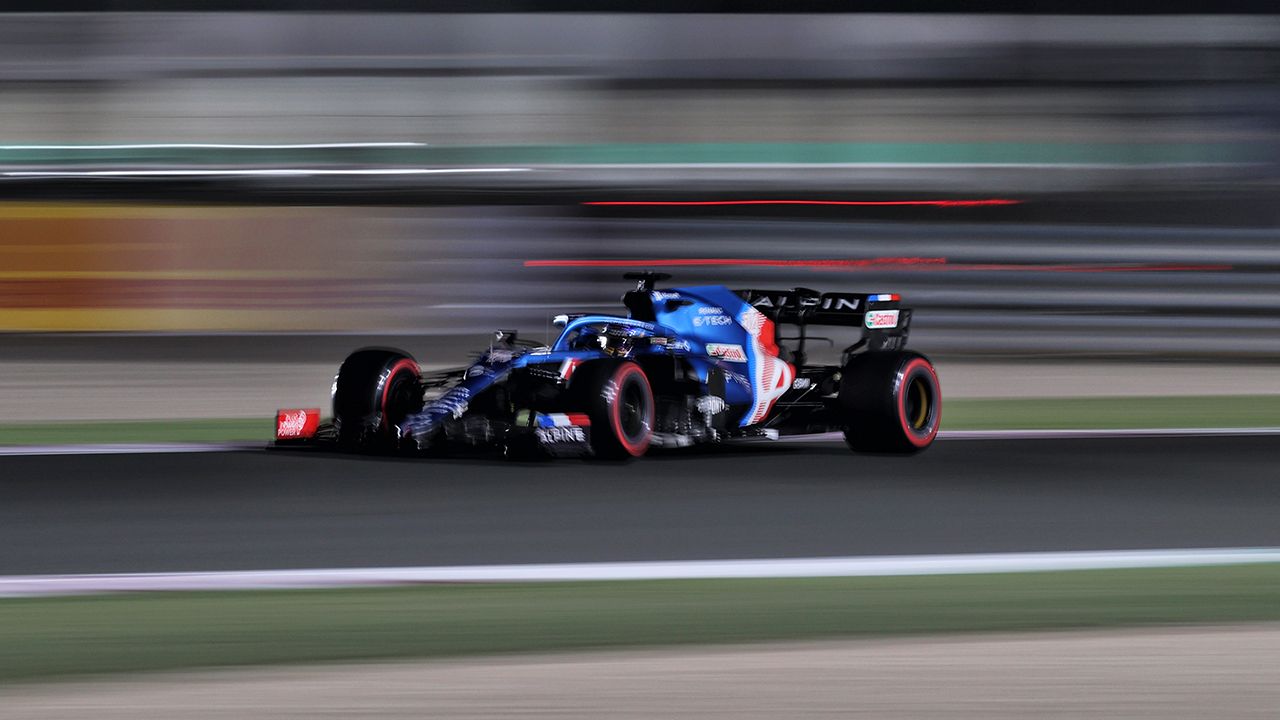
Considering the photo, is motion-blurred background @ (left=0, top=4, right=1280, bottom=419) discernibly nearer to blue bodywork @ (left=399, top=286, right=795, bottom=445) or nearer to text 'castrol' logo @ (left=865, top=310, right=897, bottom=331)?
text 'castrol' logo @ (left=865, top=310, right=897, bottom=331)

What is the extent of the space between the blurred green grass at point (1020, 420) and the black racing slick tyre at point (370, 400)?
160cm

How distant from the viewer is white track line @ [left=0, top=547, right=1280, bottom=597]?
6.25 meters

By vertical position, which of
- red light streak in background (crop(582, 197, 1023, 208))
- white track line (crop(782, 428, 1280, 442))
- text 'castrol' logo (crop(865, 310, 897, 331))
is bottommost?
white track line (crop(782, 428, 1280, 442))

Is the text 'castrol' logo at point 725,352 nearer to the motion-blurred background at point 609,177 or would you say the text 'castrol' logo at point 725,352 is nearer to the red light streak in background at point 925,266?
the motion-blurred background at point 609,177

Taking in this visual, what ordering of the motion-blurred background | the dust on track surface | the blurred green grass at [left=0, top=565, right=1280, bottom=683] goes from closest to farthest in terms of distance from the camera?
the dust on track surface
the blurred green grass at [left=0, top=565, right=1280, bottom=683]
the motion-blurred background

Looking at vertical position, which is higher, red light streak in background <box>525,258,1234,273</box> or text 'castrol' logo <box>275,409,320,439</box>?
red light streak in background <box>525,258,1234,273</box>

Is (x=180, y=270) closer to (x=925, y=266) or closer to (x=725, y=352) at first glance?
(x=925, y=266)

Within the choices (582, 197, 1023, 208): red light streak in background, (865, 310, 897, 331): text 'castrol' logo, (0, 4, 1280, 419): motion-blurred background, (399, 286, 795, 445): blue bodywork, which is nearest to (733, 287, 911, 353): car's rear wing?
(865, 310, 897, 331): text 'castrol' logo

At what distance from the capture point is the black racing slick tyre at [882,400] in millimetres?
10211

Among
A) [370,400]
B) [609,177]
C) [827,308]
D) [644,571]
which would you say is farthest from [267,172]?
[644,571]

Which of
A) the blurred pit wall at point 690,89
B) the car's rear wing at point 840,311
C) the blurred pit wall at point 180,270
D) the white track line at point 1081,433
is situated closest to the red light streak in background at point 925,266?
the blurred pit wall at point 690,89

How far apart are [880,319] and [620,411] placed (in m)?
2.09

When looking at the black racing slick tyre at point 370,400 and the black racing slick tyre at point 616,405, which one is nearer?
the black racing slick tyre at point 616,405

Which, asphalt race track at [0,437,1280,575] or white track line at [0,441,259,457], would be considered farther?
white track line at [0,441,259,457]
